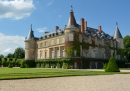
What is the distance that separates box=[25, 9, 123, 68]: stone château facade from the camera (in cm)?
4369

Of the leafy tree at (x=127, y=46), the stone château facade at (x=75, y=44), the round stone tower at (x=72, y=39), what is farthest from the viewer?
the leafy tree at (x=127, y=46)

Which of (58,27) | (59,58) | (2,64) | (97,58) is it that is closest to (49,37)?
(58,27)

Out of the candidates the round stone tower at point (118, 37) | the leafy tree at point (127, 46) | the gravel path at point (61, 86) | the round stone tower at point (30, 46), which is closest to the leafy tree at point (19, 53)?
the round stone tower at point (30, 46)

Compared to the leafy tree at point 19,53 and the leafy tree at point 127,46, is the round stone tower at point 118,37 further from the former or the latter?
the leafy tree at point 19,53

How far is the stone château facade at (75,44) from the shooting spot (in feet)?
143

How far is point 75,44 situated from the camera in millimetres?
43969

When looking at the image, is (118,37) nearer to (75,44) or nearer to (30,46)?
(75,44)

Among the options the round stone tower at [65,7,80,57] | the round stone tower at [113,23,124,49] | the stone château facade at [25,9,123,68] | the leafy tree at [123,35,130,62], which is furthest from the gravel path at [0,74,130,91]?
the leafy tree at [123,35,130,62]

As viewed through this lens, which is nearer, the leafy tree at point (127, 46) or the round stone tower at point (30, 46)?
the round stone tower at point (30, 46)

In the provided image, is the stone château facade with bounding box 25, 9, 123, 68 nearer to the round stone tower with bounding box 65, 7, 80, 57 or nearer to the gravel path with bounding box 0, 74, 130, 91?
the round stone tower with bounding box 65, 7, 80, 57

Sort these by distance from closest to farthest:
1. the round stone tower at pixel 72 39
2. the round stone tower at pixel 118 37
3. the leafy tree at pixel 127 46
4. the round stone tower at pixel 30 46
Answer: the round stone tower at pixel 72 39 → the round stone tower at pixel 30 46 → the round stone tower at pixel 118 37 → the leafy tree at pixel 127 46

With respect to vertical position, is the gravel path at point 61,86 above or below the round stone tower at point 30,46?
below

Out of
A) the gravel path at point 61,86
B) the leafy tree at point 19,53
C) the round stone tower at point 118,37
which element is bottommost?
the gravel path at point 61,86

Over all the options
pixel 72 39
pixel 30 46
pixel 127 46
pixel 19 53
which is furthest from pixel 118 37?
pixel 19 53
